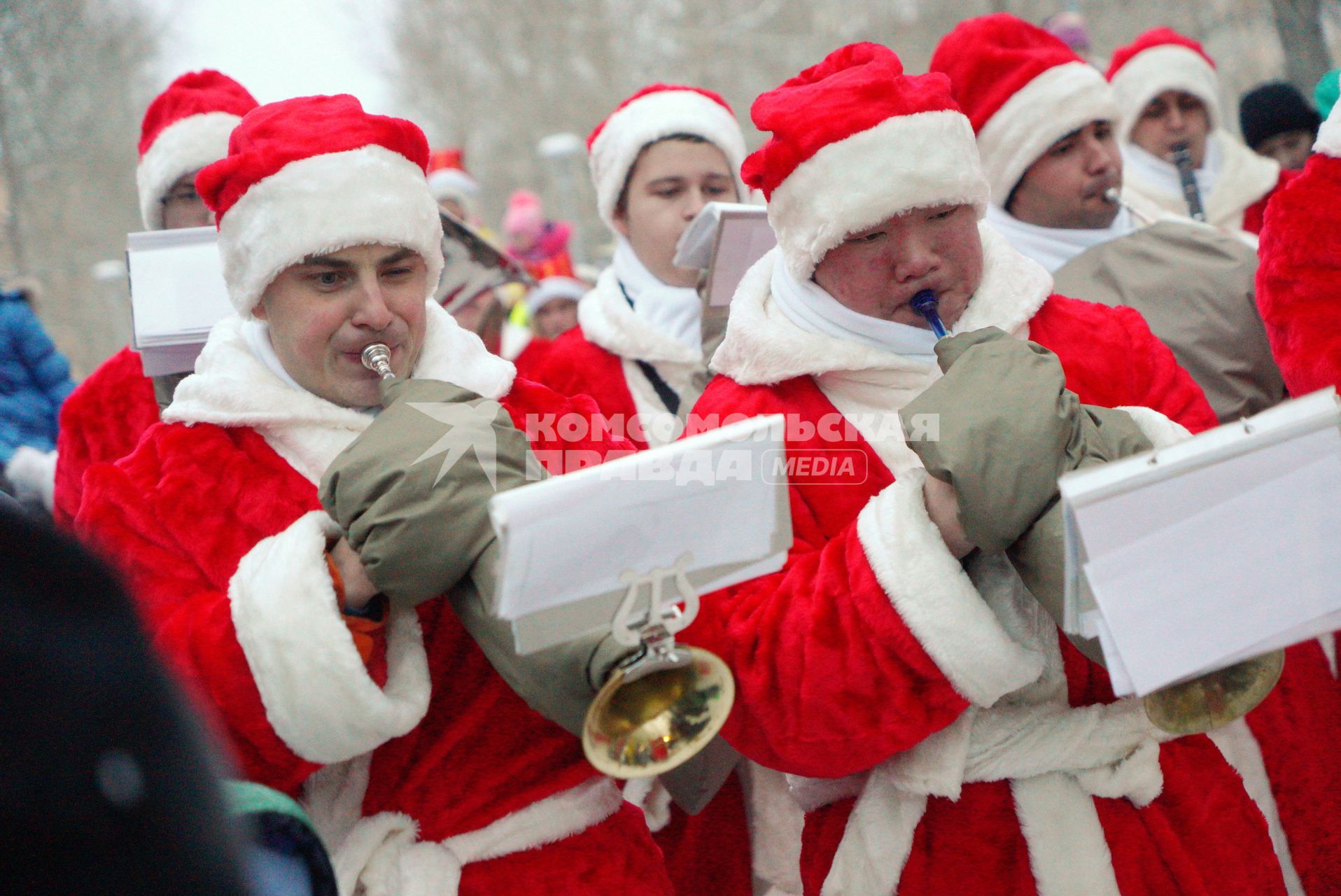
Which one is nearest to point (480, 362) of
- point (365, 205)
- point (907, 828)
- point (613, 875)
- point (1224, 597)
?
point (365, 205)

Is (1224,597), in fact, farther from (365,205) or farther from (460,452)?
(365,205)

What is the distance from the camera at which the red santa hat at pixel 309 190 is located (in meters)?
1.92

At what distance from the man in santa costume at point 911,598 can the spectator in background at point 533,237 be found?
6.68 meters

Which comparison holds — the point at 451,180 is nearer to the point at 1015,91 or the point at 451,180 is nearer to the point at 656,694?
the point at 1015,91

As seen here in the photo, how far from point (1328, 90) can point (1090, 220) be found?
595 mm

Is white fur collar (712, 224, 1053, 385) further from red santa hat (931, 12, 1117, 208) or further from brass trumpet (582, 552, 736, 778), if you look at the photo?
red santa hat (931, 12, 1117, 208)

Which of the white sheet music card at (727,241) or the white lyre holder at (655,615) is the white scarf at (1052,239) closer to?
the white sheet music card at (727,241)

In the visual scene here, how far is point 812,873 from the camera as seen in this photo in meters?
2.03

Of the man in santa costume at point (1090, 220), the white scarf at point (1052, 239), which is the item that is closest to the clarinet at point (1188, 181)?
the man in santa costume at point (1090, 220)

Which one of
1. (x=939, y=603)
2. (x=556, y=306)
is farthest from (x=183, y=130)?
(x=556, y=306)

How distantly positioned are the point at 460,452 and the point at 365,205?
1.76 ft

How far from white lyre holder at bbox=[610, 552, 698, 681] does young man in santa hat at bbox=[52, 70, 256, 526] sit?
1.84 metres

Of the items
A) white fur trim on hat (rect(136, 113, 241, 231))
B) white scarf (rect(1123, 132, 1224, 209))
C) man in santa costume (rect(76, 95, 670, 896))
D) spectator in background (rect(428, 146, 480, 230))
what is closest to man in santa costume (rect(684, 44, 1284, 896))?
man in santa costume (rect(76, 95, 670, 896))

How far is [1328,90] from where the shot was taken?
2.70 metres
